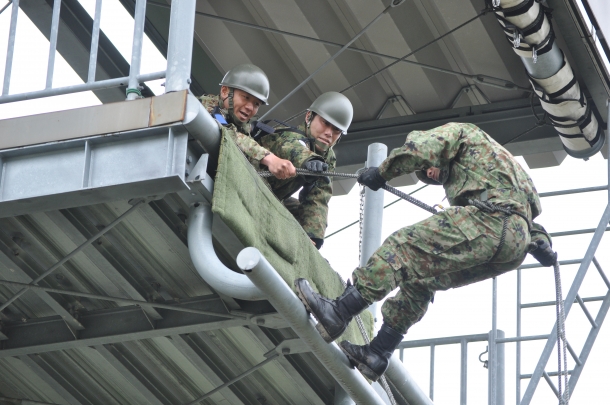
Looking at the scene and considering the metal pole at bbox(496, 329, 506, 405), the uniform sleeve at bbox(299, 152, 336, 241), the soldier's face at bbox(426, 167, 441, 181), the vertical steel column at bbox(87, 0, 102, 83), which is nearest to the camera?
the vertical steel column at bbox(87, 0, 102, 83)

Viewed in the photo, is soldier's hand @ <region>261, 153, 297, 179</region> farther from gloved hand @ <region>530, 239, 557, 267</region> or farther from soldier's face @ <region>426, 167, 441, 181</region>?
gloved hand @ <region>530, 239, 557, 267</region>

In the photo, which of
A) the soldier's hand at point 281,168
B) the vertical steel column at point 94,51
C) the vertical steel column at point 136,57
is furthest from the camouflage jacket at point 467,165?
the vertical steel column at point 94,51

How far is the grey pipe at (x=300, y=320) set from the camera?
7965 mm

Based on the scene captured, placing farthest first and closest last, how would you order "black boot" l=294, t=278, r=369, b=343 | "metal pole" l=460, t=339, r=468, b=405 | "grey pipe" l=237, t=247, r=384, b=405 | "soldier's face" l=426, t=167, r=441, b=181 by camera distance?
"metal pole" l=460, t=339, r=468, b=405, "soldier's face" l=426, t=167, r=441, b=181, "black boot" l=294, t=278, r=369, b=343, "grey pipe" l=237, t=247, r=384, b=405

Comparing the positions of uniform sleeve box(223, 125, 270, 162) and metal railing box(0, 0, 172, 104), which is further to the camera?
uniform sleeve box(223, 125, 270, 162)

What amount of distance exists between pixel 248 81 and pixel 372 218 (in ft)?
8.48

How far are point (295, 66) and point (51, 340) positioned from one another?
6506 millimetres

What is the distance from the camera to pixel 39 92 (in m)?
8.71

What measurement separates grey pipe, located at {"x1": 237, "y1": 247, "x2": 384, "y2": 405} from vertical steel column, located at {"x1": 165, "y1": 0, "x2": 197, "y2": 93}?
140 cm

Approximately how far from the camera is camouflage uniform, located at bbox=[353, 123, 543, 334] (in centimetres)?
909

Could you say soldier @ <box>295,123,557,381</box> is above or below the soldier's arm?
below

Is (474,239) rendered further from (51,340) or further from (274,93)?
(274,93)

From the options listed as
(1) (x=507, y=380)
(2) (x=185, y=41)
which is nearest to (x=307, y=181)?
(2) (x=185, y=41)

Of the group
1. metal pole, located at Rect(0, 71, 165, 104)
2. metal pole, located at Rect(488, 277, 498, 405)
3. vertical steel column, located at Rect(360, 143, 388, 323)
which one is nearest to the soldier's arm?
metal pole, located at Rect(0, 71, 165, 104)
